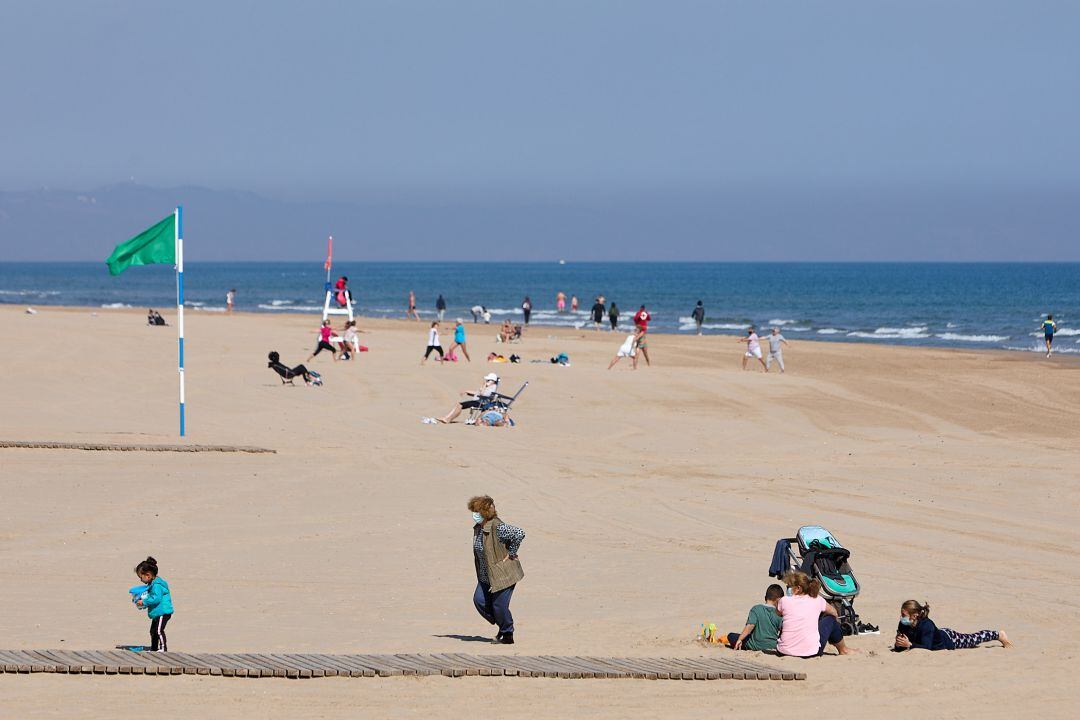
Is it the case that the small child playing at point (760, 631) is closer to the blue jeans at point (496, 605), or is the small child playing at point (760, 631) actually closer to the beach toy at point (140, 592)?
the blue jeans at point (496, 605)

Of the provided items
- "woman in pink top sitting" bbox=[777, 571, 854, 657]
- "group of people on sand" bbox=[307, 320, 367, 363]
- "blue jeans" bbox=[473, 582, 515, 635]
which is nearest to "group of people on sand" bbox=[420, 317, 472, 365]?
"group of people on sand" bbox=[307, 320, 367, 363]

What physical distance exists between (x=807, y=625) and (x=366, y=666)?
3430 mm

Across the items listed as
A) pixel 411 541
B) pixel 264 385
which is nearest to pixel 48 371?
pixel 264 385

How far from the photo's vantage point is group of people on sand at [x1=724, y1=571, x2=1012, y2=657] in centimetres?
994

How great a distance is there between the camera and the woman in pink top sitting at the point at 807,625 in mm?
9906

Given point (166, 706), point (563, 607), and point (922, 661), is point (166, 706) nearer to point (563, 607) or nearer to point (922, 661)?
point (563, 607)

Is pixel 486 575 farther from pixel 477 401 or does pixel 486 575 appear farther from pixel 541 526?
pixel 477 401

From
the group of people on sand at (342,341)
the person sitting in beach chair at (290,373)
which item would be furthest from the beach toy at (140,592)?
the group of people on sand at (342,341)

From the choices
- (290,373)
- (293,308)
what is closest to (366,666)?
(290,373)

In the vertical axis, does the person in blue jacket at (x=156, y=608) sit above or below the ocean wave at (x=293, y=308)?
below

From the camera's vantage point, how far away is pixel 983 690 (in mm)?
8984

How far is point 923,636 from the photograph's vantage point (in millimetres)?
10078

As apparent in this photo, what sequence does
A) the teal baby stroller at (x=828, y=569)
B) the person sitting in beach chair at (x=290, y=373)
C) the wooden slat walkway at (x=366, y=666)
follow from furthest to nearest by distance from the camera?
the person sitting in beach chair at (x=290, y=373) < the teal baby stroller at (x=828, y=569) < the wooden slat walkway at (x=366, y=666)

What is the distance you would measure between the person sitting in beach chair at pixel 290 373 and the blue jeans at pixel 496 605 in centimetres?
1671
